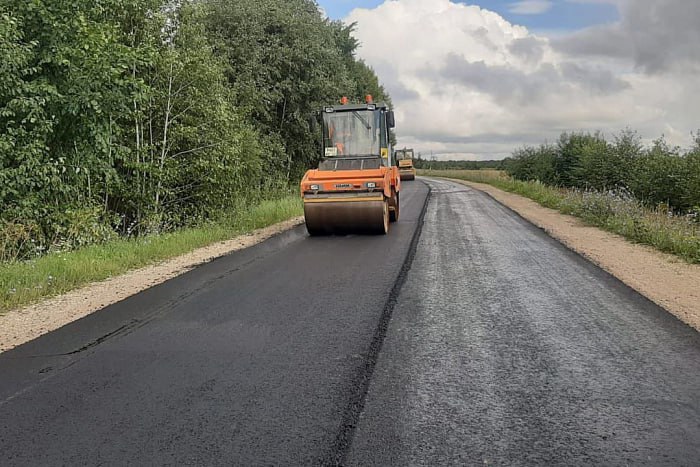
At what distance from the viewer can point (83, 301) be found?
7266mm

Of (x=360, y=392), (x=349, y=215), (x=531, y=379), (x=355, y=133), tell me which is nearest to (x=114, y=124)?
(x=349, y=215)

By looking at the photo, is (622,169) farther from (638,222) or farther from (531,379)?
(531,379)

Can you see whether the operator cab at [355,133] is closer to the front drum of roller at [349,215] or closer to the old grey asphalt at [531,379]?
the front drum of roller at [349,215]

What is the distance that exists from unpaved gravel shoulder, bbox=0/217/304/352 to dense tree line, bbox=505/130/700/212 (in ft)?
41.7

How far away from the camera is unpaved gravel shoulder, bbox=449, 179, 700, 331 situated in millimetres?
6844

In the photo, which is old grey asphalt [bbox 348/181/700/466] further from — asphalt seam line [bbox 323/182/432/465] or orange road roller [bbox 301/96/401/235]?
orange road roller [bbox 301/96/401/235]

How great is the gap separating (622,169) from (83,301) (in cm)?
2341

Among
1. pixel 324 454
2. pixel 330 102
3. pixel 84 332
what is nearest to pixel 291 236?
pixel 84 332

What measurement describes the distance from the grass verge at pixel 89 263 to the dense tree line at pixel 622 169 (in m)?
12.4

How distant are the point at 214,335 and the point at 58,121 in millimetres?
7410

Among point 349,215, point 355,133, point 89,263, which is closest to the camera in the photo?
point 89,263

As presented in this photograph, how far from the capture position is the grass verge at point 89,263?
762cm

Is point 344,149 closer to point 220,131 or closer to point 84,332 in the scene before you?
point 220,131

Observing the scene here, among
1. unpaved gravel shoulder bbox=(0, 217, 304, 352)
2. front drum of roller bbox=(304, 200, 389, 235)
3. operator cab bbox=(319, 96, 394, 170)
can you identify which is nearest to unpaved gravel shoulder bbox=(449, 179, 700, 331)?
front drum of roller bbox=(304, 200, 389, 235)
